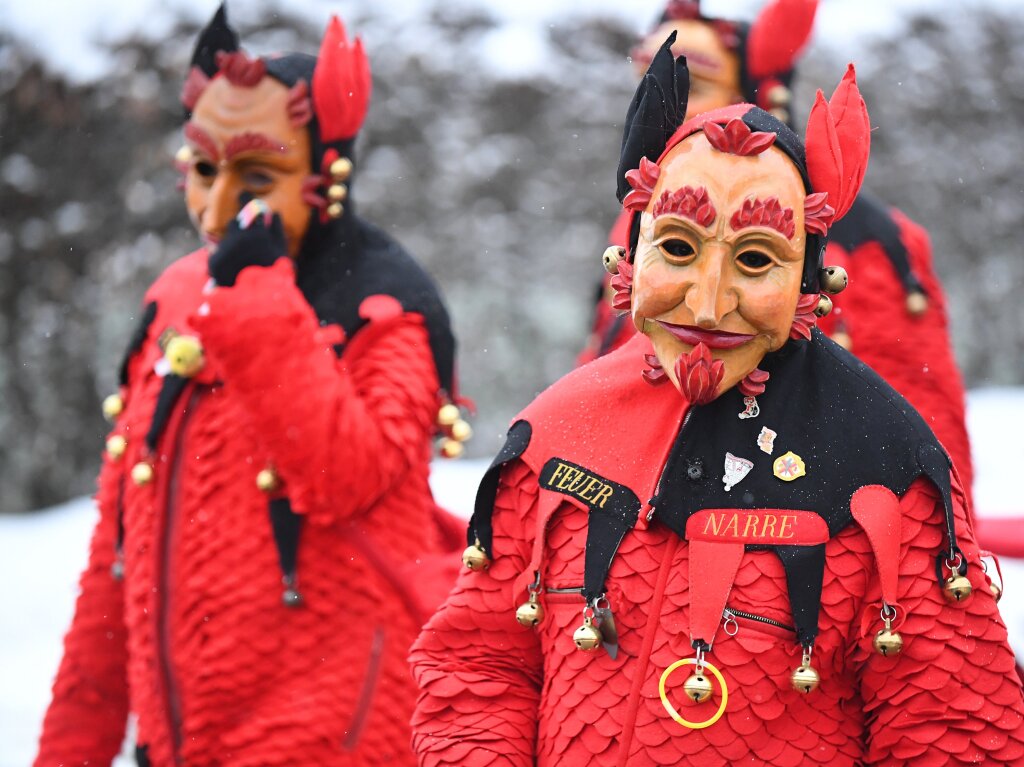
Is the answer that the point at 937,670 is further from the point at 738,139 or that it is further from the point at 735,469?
the point at 738,139

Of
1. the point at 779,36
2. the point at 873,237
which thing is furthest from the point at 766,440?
the point at 779,36

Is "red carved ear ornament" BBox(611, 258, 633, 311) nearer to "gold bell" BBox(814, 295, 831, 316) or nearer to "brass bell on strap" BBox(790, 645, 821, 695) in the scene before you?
"gold bell" BBox(814, 295, 831, 316)

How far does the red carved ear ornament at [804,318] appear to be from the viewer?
219cm

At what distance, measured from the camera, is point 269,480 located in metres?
3.27

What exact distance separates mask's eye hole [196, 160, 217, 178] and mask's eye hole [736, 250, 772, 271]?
1.67m

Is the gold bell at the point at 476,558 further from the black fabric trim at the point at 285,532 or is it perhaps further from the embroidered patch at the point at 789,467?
the black fabric trim at the point at 285,532

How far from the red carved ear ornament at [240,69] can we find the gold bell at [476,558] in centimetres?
154

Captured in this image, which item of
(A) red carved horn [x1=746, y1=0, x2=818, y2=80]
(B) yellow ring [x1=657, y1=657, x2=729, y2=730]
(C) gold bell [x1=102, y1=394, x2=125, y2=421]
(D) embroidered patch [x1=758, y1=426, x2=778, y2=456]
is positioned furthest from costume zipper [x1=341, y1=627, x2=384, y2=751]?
(A) red carved horn [x1=746, y1=0, x2=818, y2=80]

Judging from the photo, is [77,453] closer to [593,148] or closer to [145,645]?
[593,148]

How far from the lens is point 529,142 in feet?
27.4

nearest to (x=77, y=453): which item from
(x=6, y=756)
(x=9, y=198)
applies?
(x=9, y=198)

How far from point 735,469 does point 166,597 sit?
1.54m

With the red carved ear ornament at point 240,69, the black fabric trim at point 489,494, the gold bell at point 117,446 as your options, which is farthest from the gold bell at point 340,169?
the black fabric trim at point 489,494

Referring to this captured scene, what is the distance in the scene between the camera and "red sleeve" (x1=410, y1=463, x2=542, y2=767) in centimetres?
228
